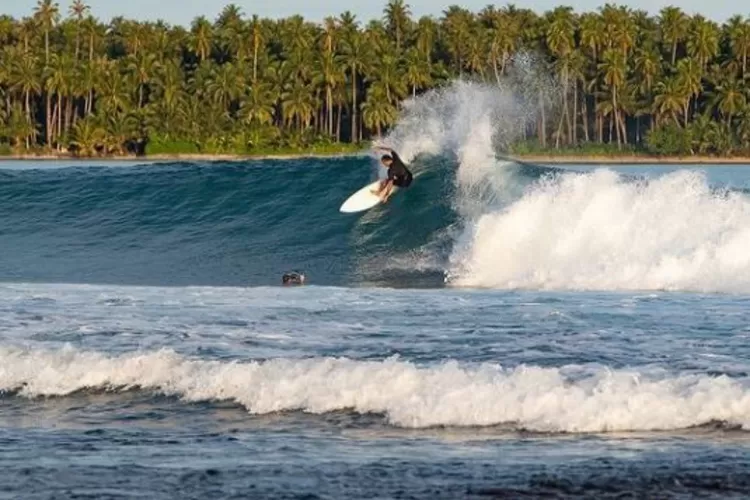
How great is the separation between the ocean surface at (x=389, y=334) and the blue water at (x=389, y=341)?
0.04 m

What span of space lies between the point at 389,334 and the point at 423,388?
3.48 m

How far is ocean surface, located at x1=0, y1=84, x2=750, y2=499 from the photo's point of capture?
407 inches

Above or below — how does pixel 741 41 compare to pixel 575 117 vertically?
above

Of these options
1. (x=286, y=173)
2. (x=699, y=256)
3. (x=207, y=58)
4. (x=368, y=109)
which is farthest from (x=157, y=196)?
(x=207, y=58)

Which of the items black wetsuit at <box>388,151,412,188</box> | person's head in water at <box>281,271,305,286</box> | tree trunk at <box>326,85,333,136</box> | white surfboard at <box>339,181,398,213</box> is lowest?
person's head in water at <box>281,271,305,286</box>

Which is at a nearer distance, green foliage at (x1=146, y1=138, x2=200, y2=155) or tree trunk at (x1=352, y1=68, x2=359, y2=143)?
green foliage at (x1=146, y1=138, x2=200, y2=155)

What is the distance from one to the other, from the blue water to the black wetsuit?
0.45 metres

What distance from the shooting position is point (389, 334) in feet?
52.7

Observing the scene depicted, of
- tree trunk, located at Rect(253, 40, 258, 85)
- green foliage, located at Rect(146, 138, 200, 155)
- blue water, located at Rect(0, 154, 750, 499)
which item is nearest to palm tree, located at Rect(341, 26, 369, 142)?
tree trunk, located at Rect(253, 40, 258, 85)

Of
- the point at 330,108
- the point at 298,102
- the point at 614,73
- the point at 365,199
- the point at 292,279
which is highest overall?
the point at 614,73

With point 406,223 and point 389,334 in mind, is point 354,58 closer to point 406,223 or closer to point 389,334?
point 406,223

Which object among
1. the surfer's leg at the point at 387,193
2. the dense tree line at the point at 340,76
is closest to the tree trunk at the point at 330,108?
the dense tree line at the point at 340,76

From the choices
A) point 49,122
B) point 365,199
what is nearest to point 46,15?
point 49,122

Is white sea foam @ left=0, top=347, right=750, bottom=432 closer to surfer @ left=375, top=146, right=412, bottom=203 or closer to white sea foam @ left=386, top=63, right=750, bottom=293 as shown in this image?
white sea foam @ left=386, top=63, right=750, bottom=293
